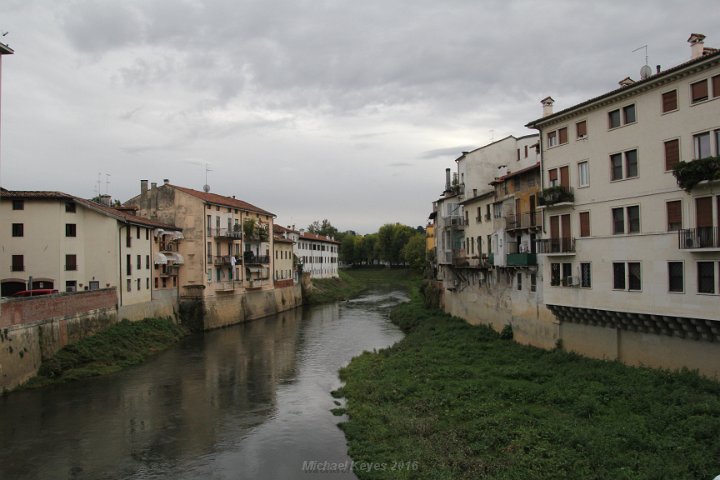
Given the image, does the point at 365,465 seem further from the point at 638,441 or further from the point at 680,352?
the point at 680,352

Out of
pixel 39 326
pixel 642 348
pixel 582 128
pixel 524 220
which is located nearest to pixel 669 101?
pixel 582 128

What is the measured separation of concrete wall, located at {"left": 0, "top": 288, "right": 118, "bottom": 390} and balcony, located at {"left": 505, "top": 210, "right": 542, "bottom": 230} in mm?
26713

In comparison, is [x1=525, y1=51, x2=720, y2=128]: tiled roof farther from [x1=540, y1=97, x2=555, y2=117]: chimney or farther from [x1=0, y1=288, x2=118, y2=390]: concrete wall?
[x1=0, y1=288, x2=118, y2=390]: concrete wall

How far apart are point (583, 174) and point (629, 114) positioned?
137 inches

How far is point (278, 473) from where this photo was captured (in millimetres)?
17797

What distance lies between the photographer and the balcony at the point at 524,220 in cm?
2991

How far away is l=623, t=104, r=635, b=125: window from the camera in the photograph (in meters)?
22.7

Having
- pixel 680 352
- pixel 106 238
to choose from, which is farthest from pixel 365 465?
pixel 106 238

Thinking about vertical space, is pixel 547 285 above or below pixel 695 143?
below

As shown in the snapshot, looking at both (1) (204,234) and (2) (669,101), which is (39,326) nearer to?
(1) (204,234)

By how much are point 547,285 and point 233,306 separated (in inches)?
1378

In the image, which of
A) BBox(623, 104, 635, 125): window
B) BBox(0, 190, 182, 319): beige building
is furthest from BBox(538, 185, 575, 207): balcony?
BBox(0, 190, 182, 319): beige building

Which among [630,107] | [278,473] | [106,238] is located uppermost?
[630,107]

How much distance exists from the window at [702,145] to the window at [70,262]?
36.3 metres
